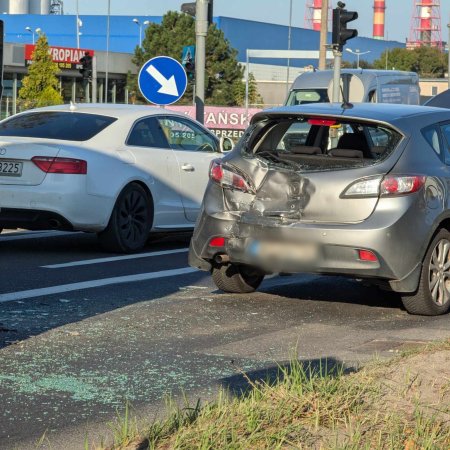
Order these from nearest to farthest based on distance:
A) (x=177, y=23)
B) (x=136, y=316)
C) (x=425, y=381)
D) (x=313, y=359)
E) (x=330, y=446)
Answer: (x=330, y=446) < (x=425, y=381) < (x=313, y=359) < (x=136, y=316) < (x=177, y=23)

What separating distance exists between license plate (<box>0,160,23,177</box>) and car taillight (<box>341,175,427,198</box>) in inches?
175

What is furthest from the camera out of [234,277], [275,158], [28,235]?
[28,235]

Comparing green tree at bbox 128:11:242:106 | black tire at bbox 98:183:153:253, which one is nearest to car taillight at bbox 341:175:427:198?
black tire at bbox 98:183:153:253

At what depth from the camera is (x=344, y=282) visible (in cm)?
1087

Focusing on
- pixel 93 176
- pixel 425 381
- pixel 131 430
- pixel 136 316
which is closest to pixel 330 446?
pixel 131 430

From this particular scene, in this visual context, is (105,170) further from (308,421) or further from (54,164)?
(308,421)

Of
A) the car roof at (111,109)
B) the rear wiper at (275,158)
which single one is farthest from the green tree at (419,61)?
the rear wiper at (275,158)

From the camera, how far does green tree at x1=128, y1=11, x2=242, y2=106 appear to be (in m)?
74.9

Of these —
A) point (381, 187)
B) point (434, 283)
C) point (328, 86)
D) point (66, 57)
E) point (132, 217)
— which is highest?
point (66, 57)

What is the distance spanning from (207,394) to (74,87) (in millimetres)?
72939

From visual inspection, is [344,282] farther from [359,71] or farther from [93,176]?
[359,71]

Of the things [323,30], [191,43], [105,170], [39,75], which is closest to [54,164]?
[105,170]

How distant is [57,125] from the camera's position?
1263 cm

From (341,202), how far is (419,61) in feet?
414
